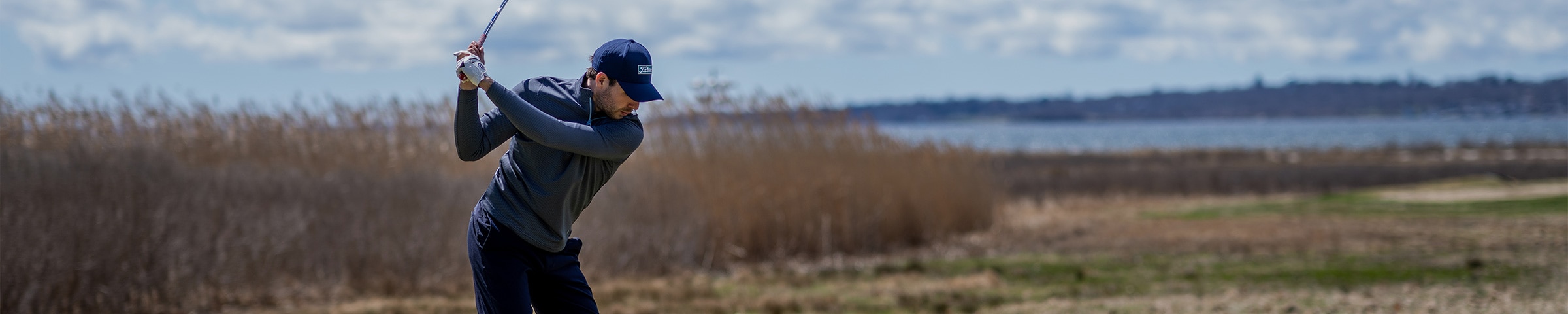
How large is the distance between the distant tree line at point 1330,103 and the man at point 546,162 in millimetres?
73739

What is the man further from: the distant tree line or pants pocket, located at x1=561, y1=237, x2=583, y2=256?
the distant tree line

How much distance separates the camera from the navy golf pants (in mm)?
3770

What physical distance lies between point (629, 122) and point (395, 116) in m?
8.69

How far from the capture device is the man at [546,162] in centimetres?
365

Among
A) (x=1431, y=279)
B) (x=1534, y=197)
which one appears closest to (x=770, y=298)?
(x=1431, y=279)

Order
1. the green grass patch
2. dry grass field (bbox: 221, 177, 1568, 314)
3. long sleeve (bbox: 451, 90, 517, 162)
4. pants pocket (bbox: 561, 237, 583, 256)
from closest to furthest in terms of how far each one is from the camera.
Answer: long sleeve (bbox: 451, 90, 517, 162) → pants pocket (bbox: 561, 237, 583, 256) → dry grass field (bbox: 221, 177, 1568, 314) → the green grass patch

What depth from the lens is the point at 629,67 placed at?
3656 mm

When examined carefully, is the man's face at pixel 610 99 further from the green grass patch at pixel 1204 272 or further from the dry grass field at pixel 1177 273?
the green grass patch at pixel 1204 272

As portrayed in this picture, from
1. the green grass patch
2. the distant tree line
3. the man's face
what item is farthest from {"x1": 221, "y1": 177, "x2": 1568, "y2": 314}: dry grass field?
the distant tree line

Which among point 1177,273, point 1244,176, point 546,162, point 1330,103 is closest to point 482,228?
point 546,162

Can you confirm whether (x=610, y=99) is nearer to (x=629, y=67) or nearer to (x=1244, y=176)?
(x=629, y=67)

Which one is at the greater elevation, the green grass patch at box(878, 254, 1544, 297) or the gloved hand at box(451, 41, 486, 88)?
the gloved hand at box(451, 41, 486, 88)

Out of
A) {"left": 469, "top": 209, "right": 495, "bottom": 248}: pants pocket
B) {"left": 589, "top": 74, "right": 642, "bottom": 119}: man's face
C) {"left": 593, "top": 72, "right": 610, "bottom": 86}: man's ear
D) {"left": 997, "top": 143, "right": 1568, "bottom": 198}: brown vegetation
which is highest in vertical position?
{"left": 593, "top": 72, "right": 610, "bottom": 86}: man's ear

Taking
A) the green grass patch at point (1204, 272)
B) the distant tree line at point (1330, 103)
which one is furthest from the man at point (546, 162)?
the distant tree line at point (1330, 103)
